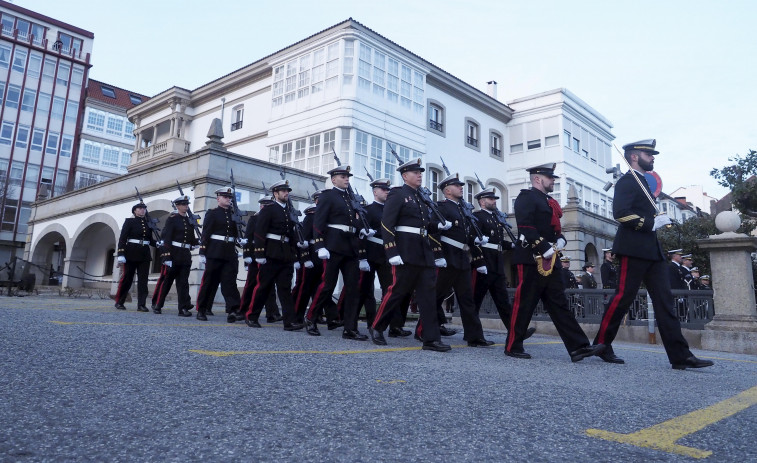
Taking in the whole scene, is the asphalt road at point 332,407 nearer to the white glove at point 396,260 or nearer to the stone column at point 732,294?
the white glove at point 396,260

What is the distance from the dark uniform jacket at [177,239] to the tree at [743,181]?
19799 mm

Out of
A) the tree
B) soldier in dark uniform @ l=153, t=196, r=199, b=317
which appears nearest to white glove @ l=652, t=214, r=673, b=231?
soldier in dark uniform @ l=153, t=196, r=199, b=317

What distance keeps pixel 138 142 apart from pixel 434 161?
64.9 ft

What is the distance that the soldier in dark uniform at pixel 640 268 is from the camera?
16.9 feet

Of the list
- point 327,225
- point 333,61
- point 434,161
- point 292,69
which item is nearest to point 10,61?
point 292,69

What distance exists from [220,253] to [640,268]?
6.37 metres

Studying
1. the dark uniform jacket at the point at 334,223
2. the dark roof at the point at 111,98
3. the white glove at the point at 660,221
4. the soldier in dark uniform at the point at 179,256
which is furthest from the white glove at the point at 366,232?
the dark roof at the point at 111,98

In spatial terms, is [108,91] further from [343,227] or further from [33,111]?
[343,227]

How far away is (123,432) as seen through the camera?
7.06 feet

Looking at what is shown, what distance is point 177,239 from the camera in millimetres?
9648

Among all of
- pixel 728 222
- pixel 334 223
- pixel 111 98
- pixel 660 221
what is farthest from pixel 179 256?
pixel 111 98

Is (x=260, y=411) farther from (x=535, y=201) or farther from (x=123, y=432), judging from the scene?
(x=535, y=201)

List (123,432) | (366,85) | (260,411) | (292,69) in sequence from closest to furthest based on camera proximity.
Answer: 1. (123,432)
2. (260,411)
3. (366,85)
4. (292,69)

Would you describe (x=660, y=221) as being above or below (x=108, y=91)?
below
